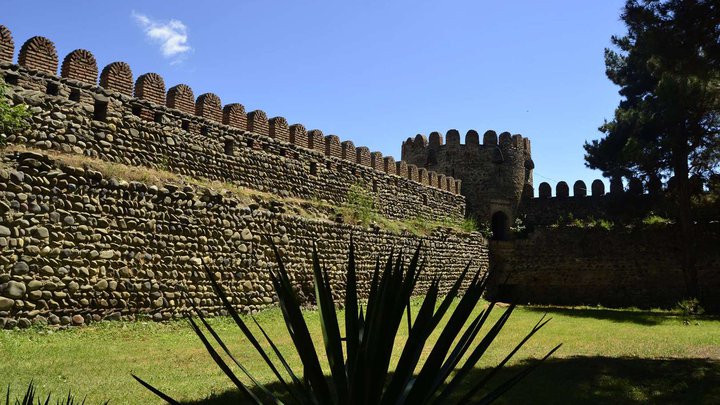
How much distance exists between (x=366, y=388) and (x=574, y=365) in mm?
6807

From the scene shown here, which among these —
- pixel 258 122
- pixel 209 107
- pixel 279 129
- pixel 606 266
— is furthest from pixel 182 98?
pixel 606 266

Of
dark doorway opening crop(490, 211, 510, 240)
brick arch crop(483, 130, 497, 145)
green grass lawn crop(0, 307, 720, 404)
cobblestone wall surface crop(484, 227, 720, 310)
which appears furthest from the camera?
dark doorway opening crop(490, 211, 510, 240)

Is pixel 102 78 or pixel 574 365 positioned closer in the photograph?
pixel 574 365

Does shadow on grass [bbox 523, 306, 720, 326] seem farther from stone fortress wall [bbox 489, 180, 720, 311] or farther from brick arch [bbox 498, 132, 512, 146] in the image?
brick arch [bbox 498, 132, 512, 146]

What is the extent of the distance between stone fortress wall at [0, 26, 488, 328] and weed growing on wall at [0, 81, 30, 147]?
0.14m

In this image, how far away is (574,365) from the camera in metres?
8.02

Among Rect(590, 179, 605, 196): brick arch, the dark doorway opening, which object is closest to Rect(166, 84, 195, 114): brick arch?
the dark doorway opening

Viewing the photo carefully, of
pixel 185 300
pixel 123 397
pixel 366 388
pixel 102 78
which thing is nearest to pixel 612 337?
pixel 185 300

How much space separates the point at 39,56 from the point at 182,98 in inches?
120

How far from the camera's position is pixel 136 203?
32.2 feet

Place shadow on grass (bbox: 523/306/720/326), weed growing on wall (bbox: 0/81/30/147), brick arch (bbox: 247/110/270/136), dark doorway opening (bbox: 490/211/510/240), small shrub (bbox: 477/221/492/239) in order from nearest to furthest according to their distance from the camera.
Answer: weed growing on wall (bbox: 0/81/30/147) → brick arch (bbox: 247/110/270/136) → shadow on grass (bbox: 523/306/720/326) → small shrub (bbox: 477/221/492/239) → dark doorway opening (bbox: 490/211/510/240)

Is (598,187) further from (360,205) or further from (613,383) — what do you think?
(613,383)

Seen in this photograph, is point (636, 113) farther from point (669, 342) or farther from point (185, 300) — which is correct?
point (185, 300)

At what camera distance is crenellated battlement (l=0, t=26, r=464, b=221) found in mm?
9227
